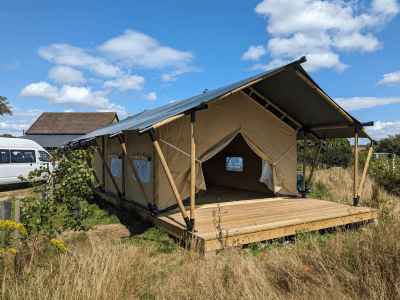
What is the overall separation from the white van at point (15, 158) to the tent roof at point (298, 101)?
771 cm

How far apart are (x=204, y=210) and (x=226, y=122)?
220 centimetres

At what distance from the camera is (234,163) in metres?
11.8

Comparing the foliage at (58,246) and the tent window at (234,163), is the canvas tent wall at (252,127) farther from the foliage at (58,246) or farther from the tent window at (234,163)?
the foliage at (58,246)

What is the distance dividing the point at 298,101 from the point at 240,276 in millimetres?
5847

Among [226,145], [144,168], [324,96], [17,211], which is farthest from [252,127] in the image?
[17,211]

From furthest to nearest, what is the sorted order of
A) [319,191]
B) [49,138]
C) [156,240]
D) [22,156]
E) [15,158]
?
[49,138], [22,156], [15,158], [319,191], [156,240]

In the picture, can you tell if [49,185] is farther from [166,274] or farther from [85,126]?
[85,126]

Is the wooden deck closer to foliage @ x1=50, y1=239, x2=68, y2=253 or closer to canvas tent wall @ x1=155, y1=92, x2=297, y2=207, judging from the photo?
canvas tent wall @ x1=155, y1=92, x2=297, y2=207

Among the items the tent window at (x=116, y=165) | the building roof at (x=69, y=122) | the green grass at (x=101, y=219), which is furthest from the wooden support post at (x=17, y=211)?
the building roof at (x=69, y=122)

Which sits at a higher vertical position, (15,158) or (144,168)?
(15,158)

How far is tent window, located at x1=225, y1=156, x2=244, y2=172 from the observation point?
11586mm

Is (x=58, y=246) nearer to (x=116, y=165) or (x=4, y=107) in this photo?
(x=116, y=165)

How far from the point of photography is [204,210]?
24.4 feet

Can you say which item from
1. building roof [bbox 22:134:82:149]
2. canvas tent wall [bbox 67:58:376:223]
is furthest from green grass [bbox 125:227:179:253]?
building roof [bbox 22:134:82:149]
